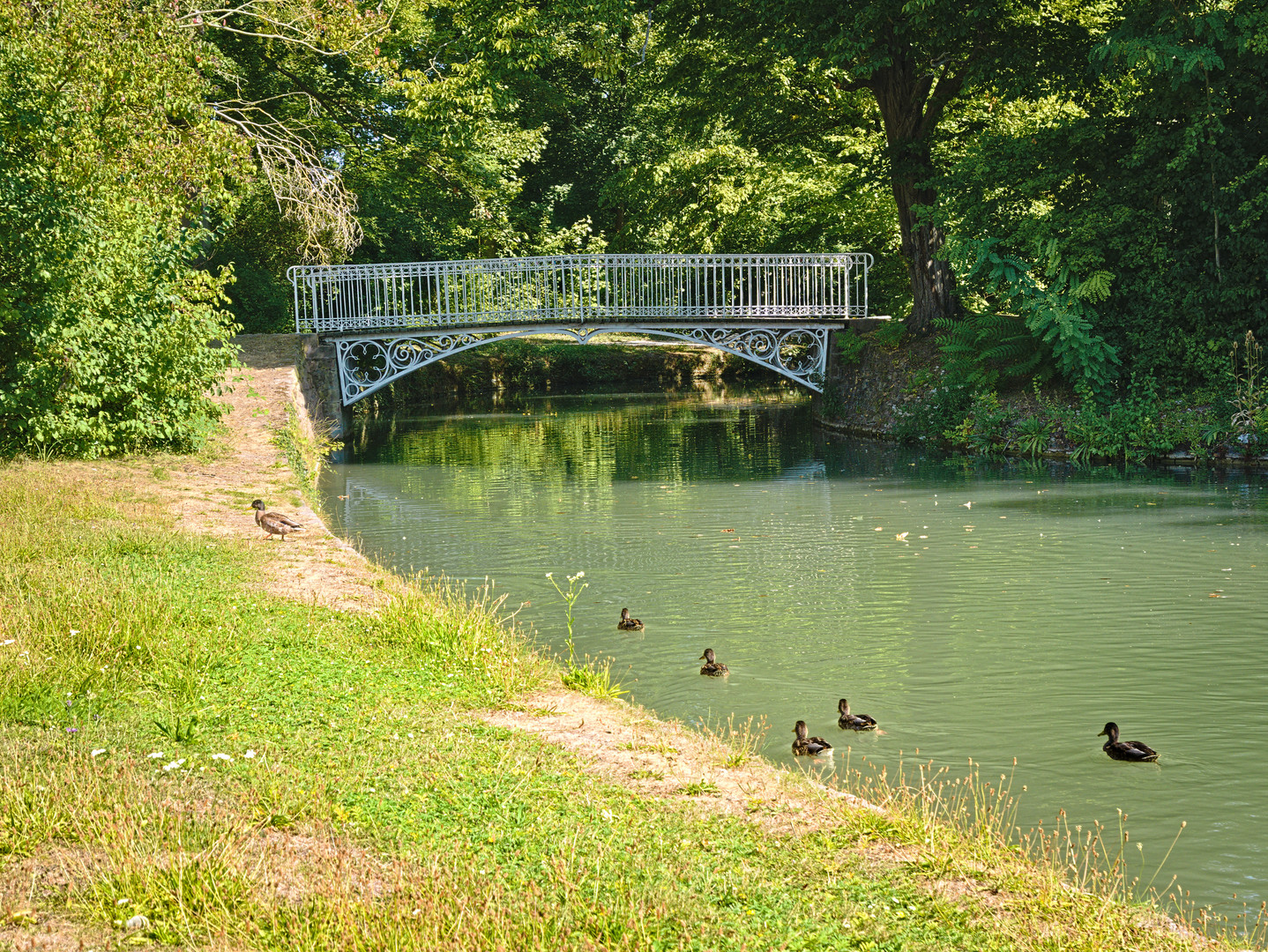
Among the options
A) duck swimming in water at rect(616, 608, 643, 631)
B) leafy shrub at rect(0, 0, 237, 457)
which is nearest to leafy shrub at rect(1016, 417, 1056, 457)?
duck swimming in water at rect(616, 608, 643, 631)

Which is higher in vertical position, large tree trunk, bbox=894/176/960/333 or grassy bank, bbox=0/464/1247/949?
large tree trunk, bbox=894/176/960/333

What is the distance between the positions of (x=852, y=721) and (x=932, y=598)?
380 centimetres

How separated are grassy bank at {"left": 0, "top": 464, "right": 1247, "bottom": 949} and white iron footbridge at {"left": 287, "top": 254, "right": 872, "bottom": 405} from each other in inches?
718

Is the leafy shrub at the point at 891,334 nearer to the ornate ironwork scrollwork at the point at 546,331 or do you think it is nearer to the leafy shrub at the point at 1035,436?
the ornate ironwork scrollwork at the point at 546,331

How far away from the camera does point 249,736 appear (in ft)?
18.4

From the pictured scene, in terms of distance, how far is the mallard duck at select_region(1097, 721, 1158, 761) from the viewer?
6.37 m

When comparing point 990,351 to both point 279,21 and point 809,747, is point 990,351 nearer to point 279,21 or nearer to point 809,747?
point 279,21

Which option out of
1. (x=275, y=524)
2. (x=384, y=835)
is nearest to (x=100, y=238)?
(x=275, y=524)

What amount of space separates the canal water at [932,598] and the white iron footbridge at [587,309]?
453 cm

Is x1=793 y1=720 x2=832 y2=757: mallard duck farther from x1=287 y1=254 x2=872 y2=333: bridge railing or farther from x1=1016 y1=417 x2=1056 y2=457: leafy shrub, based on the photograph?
x1=287 y1=254 x2=872 y2=333: bridge railing

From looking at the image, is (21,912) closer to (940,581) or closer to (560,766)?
(560,766)

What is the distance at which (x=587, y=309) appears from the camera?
25219 millimetres

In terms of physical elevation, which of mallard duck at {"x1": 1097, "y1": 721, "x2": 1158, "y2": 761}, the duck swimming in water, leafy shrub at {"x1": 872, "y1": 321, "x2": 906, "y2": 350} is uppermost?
leafy shrub at {"x1": 872, "y1": 321, "x2": 906, "y2": 350}

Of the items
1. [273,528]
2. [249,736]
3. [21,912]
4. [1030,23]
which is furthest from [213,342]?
[21,912]
